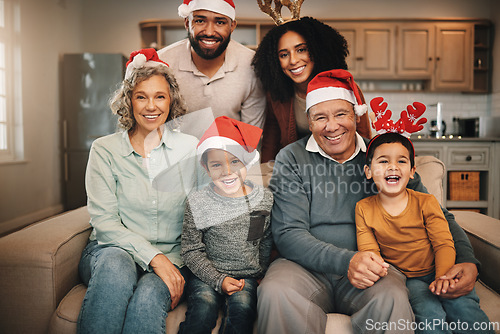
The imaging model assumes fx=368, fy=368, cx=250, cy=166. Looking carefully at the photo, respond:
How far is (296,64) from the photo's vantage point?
167 centimetres

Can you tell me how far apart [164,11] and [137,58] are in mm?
3470

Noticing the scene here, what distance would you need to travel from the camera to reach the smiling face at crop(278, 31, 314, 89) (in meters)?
1.67

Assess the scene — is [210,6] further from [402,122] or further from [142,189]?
[402,122]

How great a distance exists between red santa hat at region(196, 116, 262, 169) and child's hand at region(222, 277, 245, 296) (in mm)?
400

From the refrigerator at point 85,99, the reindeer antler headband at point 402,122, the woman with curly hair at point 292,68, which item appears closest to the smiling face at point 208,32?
the woman with curly hair at point 292,68

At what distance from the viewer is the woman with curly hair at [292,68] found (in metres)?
1.68

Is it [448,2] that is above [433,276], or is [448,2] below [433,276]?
above

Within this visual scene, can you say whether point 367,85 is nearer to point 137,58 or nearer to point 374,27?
point 374,27

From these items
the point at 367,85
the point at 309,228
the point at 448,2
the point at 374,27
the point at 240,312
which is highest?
the point at 448,2

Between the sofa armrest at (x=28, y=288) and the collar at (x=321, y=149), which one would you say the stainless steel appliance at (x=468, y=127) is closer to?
the collar at (x=321, y=149)

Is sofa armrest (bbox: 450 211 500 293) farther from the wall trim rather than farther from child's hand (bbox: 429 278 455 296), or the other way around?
the wall trim

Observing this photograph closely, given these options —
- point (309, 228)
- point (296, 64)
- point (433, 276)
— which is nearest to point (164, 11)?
point (296, 64)

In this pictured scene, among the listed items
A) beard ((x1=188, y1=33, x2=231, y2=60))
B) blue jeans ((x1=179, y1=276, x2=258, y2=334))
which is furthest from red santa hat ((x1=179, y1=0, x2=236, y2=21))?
blue jeans ((x1=179, y1=276, x2=258, y2=334))

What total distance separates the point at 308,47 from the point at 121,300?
1.29 metres
